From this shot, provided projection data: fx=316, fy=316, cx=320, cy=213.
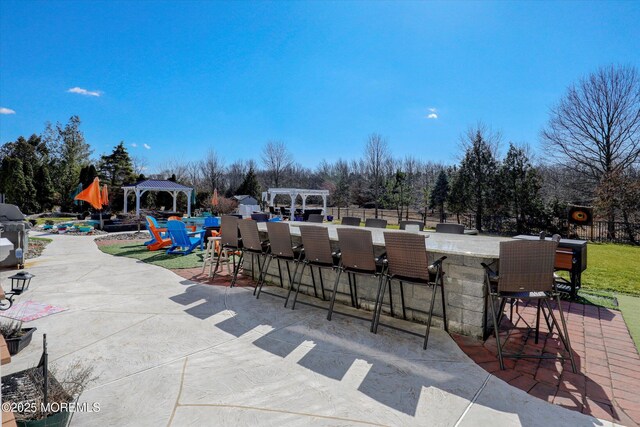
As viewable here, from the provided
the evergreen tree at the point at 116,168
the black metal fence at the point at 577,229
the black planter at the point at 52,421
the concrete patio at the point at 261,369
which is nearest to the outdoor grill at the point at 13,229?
the concrete patio at the point at 261,369

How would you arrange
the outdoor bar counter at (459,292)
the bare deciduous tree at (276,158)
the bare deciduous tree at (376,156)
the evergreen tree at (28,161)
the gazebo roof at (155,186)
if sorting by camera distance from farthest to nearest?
the bare deciduous tree at (276,158) → the evergreen tree at (28,161) → the bare deciduous tree at (376,156) → the gazebo roof at (155,186) → the outdoor bar counter at (459,292)

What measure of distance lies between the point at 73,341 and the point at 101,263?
4.77m

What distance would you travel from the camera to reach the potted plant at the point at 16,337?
2891 millimetres

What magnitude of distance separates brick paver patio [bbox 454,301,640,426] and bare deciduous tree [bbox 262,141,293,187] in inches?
1171

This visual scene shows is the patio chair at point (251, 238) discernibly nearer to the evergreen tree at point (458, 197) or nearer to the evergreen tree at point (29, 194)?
the evergreen tree at point (458, 197)

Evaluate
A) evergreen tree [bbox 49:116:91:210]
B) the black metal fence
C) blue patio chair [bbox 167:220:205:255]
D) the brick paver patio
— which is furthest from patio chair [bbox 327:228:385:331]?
evergreen tree [bbox 49:116:91:210]

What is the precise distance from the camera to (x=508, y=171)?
15562 millimetres

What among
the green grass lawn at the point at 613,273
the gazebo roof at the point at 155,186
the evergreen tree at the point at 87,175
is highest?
the evergreen tree at the point at 87,175

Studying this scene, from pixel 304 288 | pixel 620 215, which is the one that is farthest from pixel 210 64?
pixel 620 215

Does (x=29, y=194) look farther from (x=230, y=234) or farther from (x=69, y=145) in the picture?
(x=230, y=234)

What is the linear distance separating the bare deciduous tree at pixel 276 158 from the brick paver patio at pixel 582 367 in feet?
97.6

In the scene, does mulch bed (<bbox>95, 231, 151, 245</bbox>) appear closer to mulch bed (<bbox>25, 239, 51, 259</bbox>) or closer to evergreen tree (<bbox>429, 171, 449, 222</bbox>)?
mulch bed (<bbox>25, 239, 51, 259</bbox>)

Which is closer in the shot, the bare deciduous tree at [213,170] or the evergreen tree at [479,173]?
the evergreen tree at [479,173]

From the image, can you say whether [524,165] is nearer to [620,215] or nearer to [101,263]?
[620,215]
